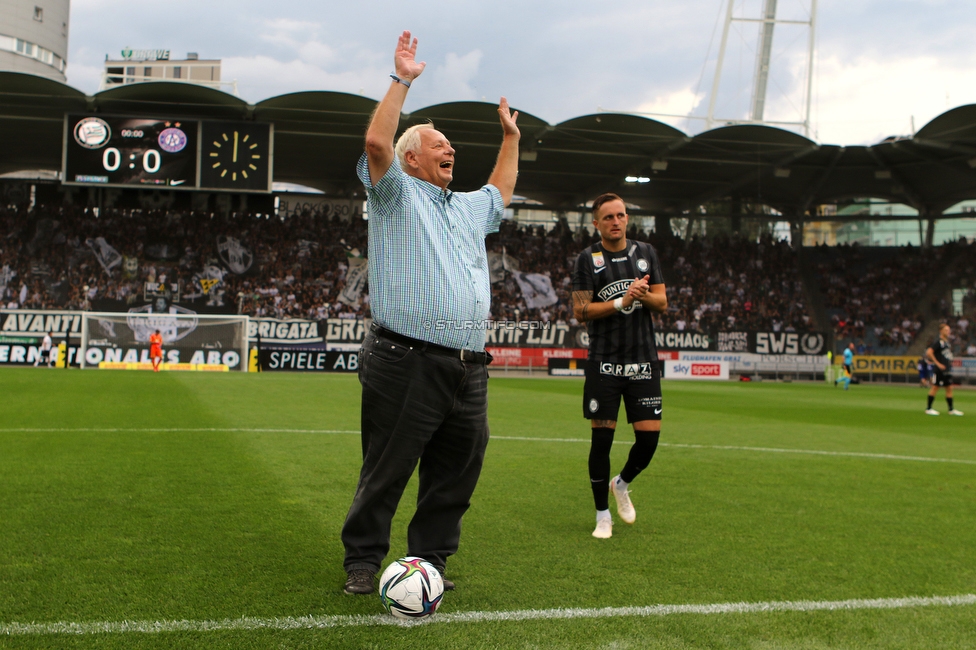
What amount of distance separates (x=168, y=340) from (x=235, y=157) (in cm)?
752

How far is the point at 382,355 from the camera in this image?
3.54m

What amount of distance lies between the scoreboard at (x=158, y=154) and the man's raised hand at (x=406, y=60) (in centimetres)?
2612

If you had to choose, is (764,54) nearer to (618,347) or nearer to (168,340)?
(168,340)

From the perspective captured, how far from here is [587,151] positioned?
3694 cm

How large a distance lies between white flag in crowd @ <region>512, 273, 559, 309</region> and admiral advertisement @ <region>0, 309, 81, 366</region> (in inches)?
816

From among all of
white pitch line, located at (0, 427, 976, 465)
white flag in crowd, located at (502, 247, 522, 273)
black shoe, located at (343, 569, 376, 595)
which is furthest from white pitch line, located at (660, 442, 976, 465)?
white flag in crowd, located at (502, 247, 522, 273)

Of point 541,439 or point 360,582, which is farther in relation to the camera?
point 541,439

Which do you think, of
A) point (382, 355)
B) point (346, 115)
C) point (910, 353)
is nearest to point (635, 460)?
point (382, 355)

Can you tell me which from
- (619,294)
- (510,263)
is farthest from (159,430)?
(510,263)

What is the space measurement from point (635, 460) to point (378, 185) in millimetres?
2700

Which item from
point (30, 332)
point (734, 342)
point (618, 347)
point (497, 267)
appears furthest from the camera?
point (497, 267)

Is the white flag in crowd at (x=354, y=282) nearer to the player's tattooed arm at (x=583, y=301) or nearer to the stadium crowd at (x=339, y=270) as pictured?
the stadium crowd at (x=339, y=270)

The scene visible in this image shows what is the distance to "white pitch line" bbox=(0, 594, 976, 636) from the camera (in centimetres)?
292

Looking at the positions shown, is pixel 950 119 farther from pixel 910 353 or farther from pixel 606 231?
pixel 606 231
